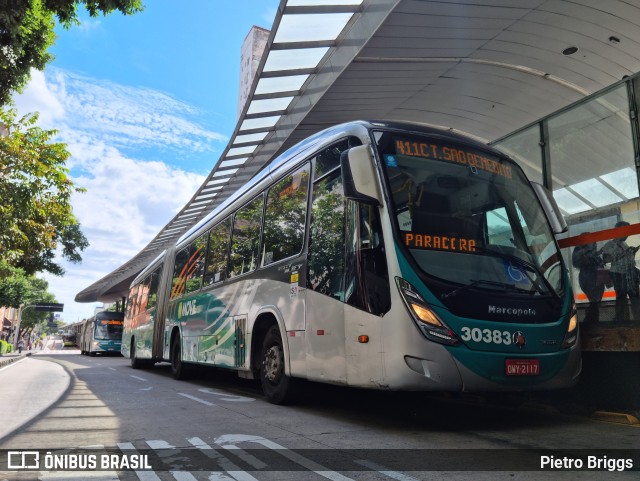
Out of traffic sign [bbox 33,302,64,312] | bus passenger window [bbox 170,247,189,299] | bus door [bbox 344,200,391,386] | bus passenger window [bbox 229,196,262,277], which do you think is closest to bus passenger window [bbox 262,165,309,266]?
bus passenger window [bbox 229,196,262,277]

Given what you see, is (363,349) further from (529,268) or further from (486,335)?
(529,268)

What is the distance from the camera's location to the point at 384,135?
5746mm

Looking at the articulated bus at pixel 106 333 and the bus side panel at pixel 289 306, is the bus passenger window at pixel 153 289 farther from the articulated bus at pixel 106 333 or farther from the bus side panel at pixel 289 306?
the articulated bus at pixel 106 333

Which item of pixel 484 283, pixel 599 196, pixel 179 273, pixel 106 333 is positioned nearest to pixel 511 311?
pixel 484 283

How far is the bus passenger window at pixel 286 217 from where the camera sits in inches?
269

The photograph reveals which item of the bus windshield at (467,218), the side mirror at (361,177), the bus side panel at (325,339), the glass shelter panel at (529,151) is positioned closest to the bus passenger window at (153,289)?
the bus side panel at (325,339)

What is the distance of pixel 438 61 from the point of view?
32.6 ft

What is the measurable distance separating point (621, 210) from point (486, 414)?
10.2 feet

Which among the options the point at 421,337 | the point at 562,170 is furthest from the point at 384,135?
the point at 562,170

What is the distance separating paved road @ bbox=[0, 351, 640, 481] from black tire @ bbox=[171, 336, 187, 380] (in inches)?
148

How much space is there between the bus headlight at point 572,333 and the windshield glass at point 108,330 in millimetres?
35095

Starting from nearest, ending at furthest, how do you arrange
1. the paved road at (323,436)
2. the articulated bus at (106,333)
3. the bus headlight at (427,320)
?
1. the paved road at (323,436)
2. the bus headlight at (427,320)
3. the articulated bus at (106,333)

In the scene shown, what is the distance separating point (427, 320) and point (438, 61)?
6.71 m

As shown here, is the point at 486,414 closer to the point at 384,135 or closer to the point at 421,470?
the point at 421,470
